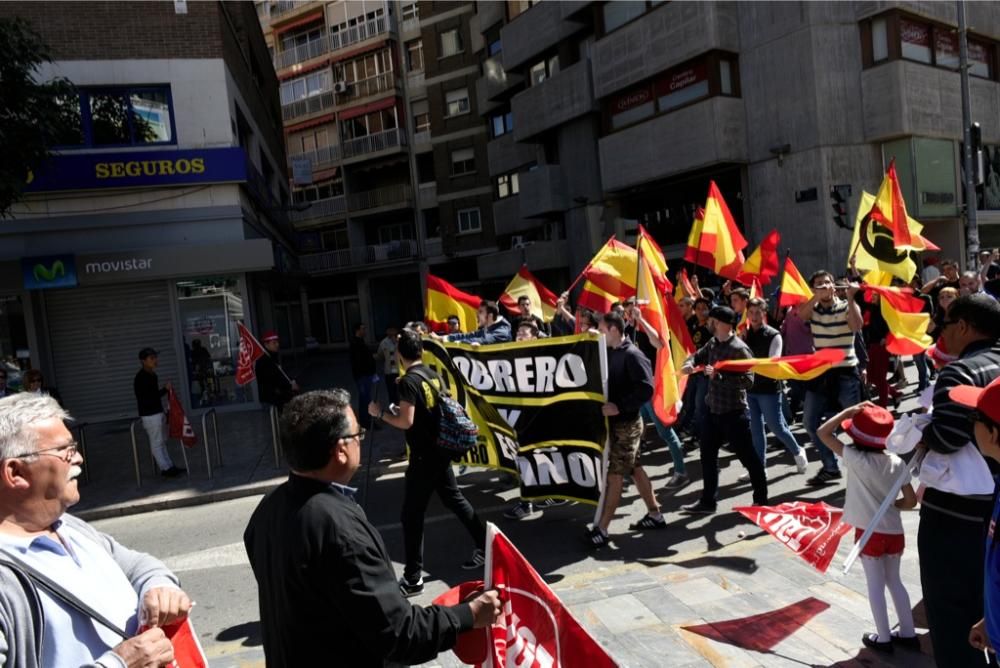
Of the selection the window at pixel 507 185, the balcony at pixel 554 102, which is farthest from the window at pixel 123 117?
the window at pixel 507 185

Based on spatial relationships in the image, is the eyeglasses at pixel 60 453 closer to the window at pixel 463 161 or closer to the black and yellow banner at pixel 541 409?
the black and yellow banner at pixel 541 409

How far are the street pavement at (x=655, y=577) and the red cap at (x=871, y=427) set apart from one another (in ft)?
3.67

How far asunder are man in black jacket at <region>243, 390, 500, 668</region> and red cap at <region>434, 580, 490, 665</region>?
0.55ft

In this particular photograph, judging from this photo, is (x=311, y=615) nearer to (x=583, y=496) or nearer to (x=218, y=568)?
(x=583, y=496)

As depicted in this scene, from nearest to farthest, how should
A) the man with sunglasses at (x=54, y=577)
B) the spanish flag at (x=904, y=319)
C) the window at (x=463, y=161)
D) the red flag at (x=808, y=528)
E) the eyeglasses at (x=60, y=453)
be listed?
the man with sunglasses at (x=54, y=577) < the eyeglasses at (x=60, y=453) < the red flag at (x=808, y=528) < the spanish flag at (x=904, y=319) < the window at (x=463, y=161)

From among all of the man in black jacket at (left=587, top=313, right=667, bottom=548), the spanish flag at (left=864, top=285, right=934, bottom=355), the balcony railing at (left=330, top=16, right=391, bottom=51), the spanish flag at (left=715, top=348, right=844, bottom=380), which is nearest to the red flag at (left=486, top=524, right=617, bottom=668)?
the man in black jacket at (left=587, top=313, right=667, bottom=548)

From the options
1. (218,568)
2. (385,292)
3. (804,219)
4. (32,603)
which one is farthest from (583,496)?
(385,292)

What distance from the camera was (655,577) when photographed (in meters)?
5.19

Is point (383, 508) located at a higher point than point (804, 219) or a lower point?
lower

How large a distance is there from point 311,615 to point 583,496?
4151mm

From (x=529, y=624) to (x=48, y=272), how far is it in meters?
15.1

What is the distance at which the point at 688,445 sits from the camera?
9.20 meters

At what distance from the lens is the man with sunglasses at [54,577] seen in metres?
1.86

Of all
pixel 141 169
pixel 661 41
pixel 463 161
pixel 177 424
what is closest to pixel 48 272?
pixel 141 169
